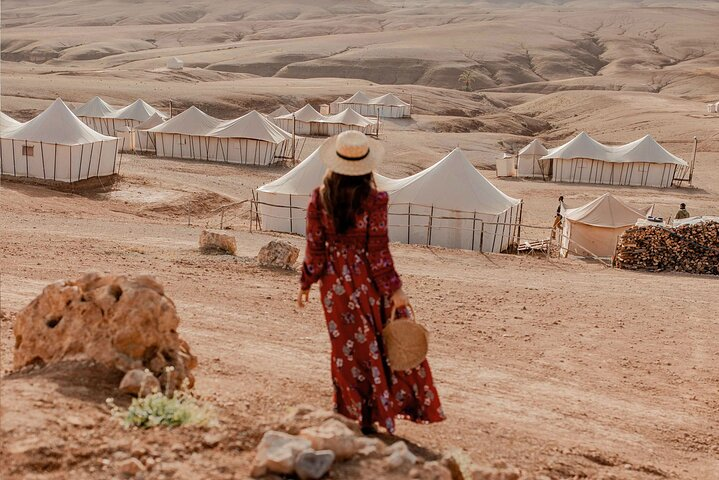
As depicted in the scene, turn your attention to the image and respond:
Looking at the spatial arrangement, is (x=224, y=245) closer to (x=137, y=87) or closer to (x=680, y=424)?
(x=680, y=424)

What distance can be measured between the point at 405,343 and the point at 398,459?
0.75m

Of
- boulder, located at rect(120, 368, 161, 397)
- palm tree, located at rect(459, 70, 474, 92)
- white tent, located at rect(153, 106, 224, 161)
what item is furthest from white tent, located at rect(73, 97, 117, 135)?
palm tree, located at rect(459, 70, 474, 92)

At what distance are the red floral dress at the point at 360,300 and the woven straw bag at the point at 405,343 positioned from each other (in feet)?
0.26

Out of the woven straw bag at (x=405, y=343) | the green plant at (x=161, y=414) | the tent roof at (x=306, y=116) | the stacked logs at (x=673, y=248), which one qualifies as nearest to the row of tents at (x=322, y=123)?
the tent roof at (x=306, y=116)

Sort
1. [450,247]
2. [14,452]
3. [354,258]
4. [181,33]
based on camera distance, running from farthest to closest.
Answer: [181,33] < [450,247] < [354,258] < [14,452]

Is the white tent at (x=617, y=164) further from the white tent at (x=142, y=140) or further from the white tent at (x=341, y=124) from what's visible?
the white tent at (x=142, y=140)

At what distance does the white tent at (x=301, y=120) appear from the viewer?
1747 inches

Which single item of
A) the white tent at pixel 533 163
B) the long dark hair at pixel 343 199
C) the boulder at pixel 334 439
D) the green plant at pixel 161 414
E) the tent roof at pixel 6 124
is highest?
the long dark hair at pixel 343 199

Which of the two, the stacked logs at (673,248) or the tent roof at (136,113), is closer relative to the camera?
the stacked logs at (673,248)

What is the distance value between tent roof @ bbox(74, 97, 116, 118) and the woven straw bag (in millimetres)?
35647

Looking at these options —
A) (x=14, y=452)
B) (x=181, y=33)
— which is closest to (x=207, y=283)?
(x=14, y=452)

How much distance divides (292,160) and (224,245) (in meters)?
20.5

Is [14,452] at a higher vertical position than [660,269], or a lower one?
higher

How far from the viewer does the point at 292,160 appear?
33812 mm
